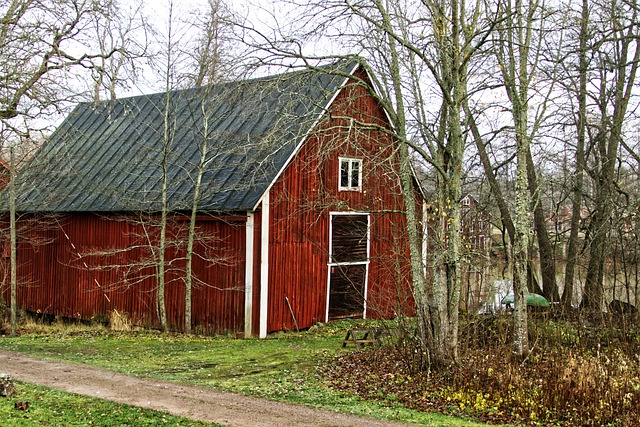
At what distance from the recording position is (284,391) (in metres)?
11.6

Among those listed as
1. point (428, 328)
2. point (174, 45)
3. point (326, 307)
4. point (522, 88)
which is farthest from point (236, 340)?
point (522, 88)

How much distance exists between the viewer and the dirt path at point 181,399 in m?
9.54

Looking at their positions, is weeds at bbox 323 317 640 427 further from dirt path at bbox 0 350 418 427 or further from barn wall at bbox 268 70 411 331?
barn wall at bbox 268 70 411 331

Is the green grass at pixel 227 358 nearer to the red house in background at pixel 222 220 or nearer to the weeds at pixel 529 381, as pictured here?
the weeds at pixel 529 381

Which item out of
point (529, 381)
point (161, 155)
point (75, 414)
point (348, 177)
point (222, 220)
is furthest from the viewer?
point (161, 155)

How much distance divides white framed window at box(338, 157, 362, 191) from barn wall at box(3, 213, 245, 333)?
12.3ft

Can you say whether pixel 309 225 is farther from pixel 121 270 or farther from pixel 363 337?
pixel 121 270

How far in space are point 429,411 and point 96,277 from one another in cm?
1391

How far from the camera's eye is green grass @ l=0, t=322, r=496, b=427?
11.0 metres

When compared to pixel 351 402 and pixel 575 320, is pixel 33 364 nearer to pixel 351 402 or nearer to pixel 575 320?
pixel 351 402

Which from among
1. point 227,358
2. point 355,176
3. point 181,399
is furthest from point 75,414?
point 355,176

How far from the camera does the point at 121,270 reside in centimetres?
2073

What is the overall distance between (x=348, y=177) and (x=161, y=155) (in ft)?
19.5

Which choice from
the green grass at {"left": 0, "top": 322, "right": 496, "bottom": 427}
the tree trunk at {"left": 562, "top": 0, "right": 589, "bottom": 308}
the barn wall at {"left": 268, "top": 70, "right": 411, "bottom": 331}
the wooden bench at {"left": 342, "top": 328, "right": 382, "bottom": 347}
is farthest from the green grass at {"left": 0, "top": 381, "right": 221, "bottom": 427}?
the tree trunk at {"left": 562, "top": 0, "right": 589, "bottom": 308}
